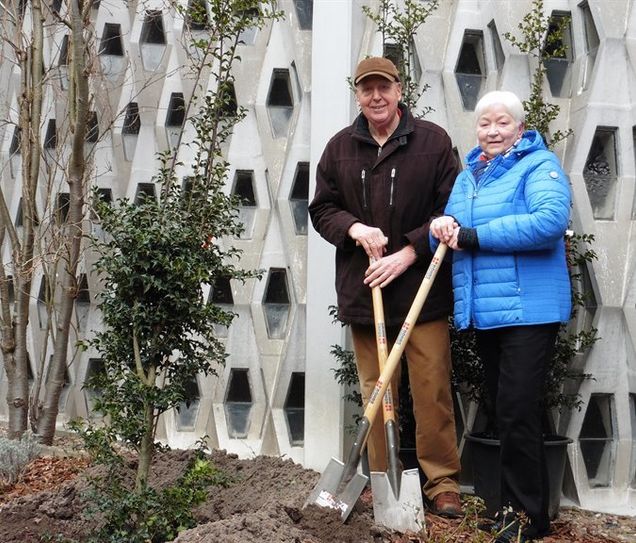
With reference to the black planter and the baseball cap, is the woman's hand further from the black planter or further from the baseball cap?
the black planter

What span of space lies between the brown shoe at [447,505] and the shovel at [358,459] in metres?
0.54

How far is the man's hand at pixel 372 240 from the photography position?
164 inches

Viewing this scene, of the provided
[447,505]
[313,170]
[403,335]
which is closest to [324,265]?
[313,170]

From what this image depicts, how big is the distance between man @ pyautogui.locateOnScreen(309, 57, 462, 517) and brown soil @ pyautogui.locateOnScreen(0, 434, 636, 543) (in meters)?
0.34

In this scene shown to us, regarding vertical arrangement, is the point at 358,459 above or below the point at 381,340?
below

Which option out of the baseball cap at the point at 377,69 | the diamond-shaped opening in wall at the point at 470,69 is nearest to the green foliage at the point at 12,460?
the baseball cap at the point at 377,69

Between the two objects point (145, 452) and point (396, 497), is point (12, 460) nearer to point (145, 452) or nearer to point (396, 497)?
point (145, 452)

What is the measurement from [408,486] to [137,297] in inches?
56.9

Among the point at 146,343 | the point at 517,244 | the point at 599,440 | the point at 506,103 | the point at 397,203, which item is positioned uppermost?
the point at 506,103

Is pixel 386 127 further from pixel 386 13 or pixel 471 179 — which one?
pixel 386 13

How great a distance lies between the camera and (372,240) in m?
4.18

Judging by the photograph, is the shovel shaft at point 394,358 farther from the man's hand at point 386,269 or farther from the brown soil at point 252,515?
the brown soil at point 252,515

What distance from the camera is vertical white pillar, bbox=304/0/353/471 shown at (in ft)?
17.9

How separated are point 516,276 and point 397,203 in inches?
29.6
